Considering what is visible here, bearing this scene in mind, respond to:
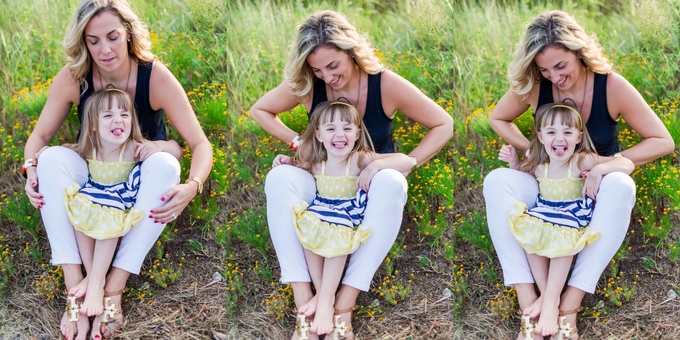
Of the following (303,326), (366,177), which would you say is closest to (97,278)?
(303,326)

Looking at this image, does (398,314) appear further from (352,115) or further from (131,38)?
(131,38)

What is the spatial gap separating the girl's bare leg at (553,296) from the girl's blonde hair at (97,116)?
2.18 m

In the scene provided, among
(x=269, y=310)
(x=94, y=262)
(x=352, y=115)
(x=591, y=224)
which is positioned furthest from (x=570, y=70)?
(x=94, y=262)

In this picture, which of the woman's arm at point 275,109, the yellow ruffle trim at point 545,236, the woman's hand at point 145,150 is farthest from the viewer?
the woman's arm at point 275,109

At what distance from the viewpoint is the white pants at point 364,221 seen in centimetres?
319

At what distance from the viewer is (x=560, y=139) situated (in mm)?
3209

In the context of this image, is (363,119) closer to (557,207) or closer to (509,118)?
(509,118)

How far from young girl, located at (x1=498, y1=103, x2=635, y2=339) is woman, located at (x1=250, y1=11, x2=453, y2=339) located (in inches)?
20.4

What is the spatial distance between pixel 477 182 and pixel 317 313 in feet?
3.98

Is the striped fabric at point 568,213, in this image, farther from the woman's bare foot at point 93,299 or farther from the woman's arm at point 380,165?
the woman's bare foot at point 93,299

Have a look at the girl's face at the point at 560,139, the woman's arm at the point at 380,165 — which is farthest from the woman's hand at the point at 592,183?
the woman's arm at the point at 380,165

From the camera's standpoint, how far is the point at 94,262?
3262 millimetres

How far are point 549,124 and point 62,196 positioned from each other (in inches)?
95.4

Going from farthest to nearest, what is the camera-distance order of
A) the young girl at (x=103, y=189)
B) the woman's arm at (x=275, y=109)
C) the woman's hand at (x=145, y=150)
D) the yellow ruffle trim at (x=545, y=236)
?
the woman's arm at (x=275, y=109), the woman's hand at (x=145, y=150), the young girl at (x=103, y=189), the yellow ruffle trim at (x=545, y=236)
